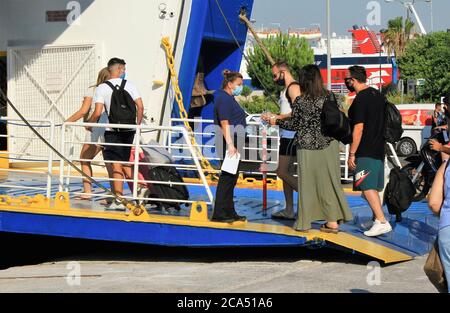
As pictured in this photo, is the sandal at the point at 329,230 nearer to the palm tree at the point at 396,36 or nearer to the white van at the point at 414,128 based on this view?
the white van at the point at 414,128

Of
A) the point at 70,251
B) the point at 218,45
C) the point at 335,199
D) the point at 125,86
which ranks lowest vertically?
the point at 70,251

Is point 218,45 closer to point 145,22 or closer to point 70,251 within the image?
point 145,22

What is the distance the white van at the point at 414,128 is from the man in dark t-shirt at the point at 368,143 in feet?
59.2

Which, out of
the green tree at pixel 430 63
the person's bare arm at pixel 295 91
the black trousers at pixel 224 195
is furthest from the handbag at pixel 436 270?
the green tree at pixel 430 63

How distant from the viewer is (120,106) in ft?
31.0

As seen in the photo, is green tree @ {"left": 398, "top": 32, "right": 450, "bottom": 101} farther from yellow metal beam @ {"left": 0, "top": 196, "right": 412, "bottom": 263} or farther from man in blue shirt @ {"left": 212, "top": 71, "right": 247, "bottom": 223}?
yellow metal beam @ {"left": 0, "top": 196, "right": 412, "bottom": 263}

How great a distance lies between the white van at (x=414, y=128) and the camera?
28453 mm

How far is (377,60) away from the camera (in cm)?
7706

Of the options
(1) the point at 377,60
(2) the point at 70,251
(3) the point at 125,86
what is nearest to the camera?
(3) the point at 125,86

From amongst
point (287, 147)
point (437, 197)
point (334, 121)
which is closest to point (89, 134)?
point (287, 147)

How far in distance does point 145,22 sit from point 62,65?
1515 mm

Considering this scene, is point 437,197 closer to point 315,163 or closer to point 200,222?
point 315,163
